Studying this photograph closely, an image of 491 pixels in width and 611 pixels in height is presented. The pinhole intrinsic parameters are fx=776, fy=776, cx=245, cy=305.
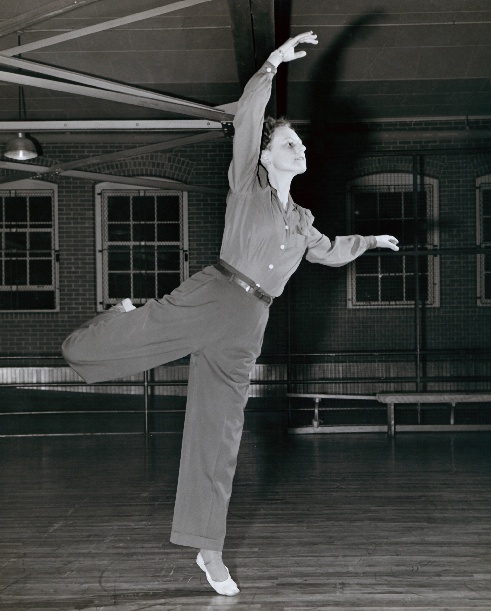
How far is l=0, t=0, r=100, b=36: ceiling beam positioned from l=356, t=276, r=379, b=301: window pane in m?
6.80

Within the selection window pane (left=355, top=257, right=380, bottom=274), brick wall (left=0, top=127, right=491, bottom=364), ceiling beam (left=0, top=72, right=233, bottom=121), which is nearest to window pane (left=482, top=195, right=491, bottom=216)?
brick wall (left=0, top=127, right=491, bottom=364)

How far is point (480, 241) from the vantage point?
34.8 feet

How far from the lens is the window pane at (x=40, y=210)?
1090 centimetres

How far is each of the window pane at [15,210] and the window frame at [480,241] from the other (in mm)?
6263

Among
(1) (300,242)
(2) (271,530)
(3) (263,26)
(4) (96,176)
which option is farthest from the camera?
(4) (96,176)

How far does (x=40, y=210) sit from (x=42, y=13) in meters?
6.67

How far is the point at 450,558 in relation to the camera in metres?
3.83

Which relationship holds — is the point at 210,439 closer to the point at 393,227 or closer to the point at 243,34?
the point at 243,34

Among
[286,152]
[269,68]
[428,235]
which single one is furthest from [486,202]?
[269,68]

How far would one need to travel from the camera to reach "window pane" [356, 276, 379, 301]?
10641 millimetres

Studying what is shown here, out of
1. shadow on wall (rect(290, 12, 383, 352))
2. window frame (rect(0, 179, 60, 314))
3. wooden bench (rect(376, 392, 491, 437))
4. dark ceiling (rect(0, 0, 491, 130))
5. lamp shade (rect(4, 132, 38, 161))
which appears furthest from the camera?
window frame (rect(0, 179, 60, 314))

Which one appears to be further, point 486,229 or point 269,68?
point 486,229

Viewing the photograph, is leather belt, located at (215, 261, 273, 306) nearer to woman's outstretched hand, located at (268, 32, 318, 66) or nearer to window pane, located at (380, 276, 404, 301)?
woman's outstretched hand, located at (268, 32, 318, 66)

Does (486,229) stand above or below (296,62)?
below
